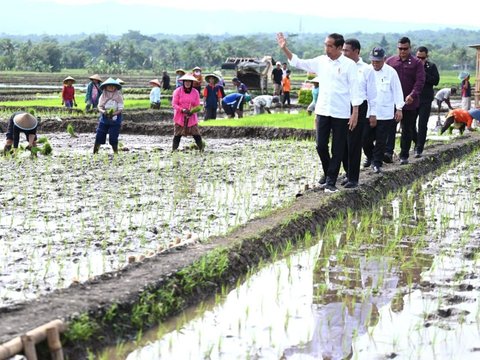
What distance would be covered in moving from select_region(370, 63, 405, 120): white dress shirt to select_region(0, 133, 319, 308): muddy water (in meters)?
1.05

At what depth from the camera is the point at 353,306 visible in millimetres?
4719

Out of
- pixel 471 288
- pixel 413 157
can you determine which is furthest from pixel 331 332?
pixel 413 157

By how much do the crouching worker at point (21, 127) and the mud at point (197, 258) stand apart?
176 inches

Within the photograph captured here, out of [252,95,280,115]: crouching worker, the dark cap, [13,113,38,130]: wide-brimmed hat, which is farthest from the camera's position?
[252,95,280,115]: crouching worker

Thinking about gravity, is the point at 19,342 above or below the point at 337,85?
below

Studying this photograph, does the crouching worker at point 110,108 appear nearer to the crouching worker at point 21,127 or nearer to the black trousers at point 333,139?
the crouching worker at point 21,127

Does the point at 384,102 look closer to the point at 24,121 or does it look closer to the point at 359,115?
the point at 359,115

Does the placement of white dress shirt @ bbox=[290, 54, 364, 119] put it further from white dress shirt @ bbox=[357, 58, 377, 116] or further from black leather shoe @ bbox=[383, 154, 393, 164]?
black leather shoe @ bbox=[383, 154, 393, 164]

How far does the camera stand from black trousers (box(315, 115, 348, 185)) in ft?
25.7

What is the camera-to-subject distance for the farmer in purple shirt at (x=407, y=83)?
985cm

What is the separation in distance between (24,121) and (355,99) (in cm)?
496

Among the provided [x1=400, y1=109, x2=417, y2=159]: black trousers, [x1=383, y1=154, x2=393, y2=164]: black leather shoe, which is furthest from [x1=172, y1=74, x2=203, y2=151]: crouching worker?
[x1=400, y1=109, x2=417, y2=159]: black trousers

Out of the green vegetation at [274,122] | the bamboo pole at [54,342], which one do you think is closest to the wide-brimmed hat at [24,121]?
the green vegetation at [274,122]

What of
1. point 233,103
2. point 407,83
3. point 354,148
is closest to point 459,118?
point 407,83
